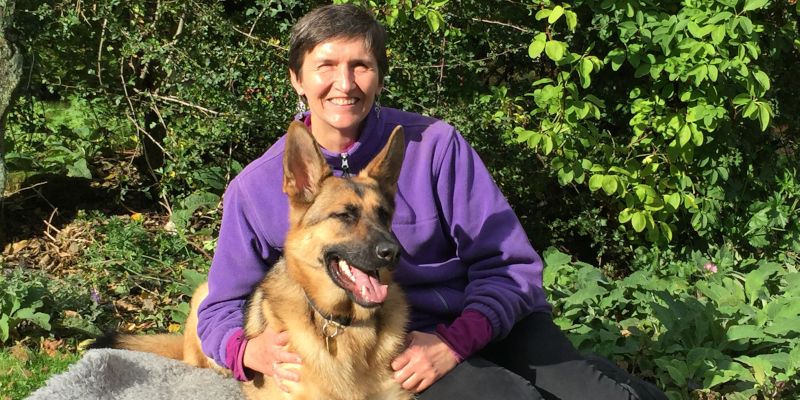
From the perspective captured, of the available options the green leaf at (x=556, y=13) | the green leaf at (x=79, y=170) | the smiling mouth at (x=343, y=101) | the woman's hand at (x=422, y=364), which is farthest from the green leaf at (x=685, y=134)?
the green leaf at (x=79, y=170)

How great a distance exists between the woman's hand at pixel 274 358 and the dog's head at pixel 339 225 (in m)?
0.23

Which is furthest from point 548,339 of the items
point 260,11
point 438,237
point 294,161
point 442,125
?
point 260,11

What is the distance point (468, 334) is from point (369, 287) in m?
0.45

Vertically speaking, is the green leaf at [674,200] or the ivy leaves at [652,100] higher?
the ivy leaves at [652,100]

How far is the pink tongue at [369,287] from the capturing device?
290 centimetres

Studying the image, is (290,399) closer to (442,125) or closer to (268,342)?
(268,342)

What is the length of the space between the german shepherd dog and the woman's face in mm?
279

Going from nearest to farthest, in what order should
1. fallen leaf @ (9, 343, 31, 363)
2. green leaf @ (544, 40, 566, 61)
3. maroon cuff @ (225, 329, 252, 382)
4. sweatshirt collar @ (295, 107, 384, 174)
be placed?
maroon cuff @ (225, 329, 252, 382), sweatshirt collar @ (295, 107, 384, 174), fallen leaf @ (9, 343, 31, 363), green leaf @ (544, 40, 566, 61)

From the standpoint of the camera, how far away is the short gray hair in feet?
11.0

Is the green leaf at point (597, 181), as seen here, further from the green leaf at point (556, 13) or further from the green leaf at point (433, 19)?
the green leaf at point (433, 19)

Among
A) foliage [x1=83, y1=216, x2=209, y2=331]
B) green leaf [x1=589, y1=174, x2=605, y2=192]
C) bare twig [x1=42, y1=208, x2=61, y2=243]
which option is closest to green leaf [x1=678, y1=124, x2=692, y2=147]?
green leaf [x1=589, y1=174, x2=605, y2=192]

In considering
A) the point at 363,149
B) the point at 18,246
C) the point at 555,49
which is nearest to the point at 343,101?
the point at 363,149

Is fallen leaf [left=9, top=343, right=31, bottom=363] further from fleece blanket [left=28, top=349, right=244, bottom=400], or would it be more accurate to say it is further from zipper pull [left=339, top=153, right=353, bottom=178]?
zipper pull [left=339, top=153, right=353, bottom=178]

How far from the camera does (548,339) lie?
3.29m
